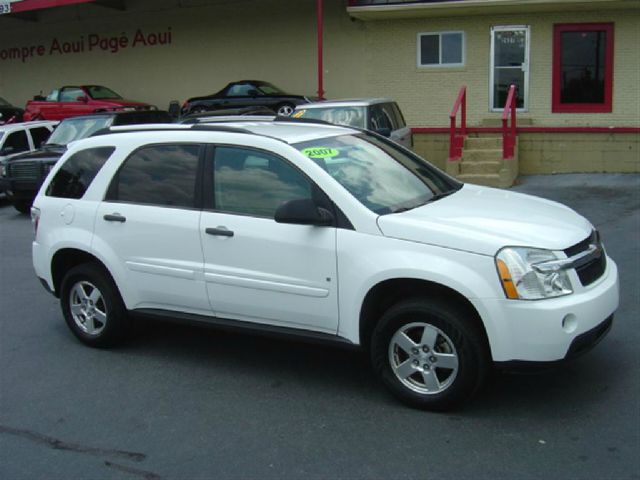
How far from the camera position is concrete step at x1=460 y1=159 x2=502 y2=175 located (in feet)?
47.6

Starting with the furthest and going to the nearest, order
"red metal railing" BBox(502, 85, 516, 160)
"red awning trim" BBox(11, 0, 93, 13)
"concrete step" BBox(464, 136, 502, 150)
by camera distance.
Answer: "red awning trim" BBox(11, 0, 93, 13), "concrete step" BBox(464, 136, 502, 150), "red metal railing" BBox(502, 85, 516, 160)

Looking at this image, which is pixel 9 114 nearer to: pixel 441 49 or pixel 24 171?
pixel 24 171

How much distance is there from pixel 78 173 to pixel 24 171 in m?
8.15

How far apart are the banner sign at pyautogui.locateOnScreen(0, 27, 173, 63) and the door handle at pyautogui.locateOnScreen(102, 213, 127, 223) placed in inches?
719

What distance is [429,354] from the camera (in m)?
4.58

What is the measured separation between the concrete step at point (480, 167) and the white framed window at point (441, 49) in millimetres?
4140

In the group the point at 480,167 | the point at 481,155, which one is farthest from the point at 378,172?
the point at 481,155

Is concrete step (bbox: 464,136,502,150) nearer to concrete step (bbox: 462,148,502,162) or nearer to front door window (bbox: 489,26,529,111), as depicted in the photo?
concrete step (bbox: 462,148,502,162)

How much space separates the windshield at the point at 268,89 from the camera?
19.4 m

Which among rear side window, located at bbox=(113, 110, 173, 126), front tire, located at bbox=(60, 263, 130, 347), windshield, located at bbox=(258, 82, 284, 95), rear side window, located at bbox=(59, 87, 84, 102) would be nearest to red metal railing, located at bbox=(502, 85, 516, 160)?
windshield, located at bbox=(258, 82, 284, 95)

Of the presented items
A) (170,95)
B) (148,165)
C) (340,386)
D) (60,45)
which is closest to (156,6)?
(170,95)

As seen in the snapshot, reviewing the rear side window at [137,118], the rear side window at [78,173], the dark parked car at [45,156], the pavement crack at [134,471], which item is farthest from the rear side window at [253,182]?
the rear side window at [137,118]

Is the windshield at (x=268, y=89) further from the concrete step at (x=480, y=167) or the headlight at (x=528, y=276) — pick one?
the headlight at (x=528, y=276)

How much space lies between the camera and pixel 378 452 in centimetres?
414
